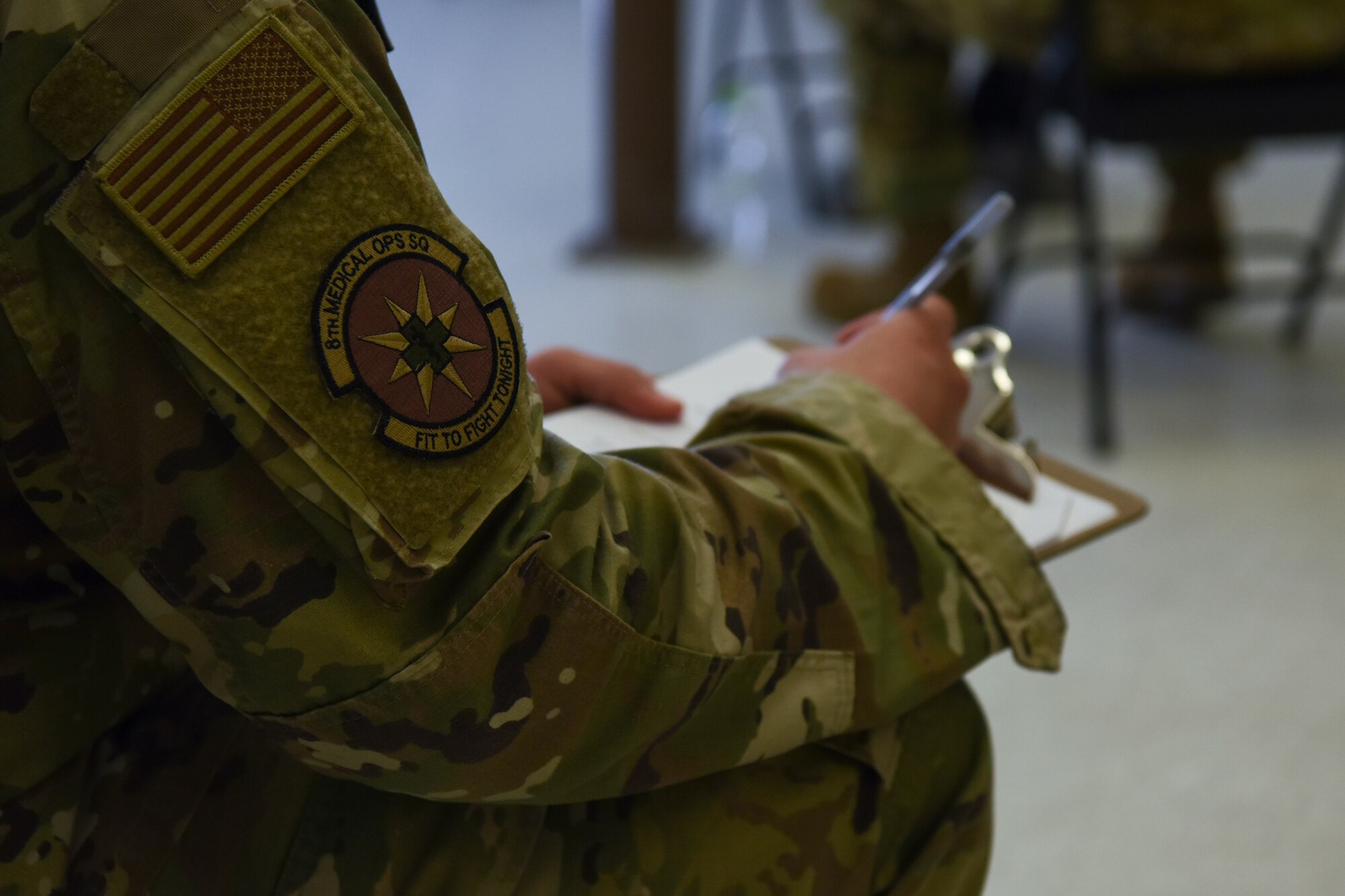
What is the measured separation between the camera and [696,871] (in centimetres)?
60

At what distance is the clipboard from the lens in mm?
808

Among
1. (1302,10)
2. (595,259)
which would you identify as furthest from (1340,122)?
(595,259)

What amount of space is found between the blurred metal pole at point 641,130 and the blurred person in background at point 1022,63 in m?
0.44

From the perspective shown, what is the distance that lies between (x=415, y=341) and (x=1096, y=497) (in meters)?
0.56

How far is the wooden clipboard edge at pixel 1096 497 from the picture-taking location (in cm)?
79

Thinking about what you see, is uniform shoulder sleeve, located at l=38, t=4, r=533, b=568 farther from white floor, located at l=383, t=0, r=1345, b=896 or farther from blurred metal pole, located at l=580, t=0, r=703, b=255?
blurred metal pole, located at l=580, t=0, r=703, b=255

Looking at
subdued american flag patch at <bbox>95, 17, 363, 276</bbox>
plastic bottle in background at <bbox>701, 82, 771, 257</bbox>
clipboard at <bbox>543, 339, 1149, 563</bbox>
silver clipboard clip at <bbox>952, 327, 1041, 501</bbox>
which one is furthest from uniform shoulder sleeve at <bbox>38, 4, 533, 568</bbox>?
plastic bottle in background at <bbox>701, 82, 771, 257</bbox>

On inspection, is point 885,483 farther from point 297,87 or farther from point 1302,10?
point 1302,10

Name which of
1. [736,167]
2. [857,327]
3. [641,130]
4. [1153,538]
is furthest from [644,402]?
[736,167]

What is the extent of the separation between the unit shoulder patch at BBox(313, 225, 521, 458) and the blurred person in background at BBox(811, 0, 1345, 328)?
4.79ft

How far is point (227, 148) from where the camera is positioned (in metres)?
0.42

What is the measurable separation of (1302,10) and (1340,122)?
0.15 metres

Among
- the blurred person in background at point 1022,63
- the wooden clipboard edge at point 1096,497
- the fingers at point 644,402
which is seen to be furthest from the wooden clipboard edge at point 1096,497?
the blurred person in background at point 1022,63

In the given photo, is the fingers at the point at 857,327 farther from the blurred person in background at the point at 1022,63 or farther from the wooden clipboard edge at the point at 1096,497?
the blurred person in background at the point at 1022,63
